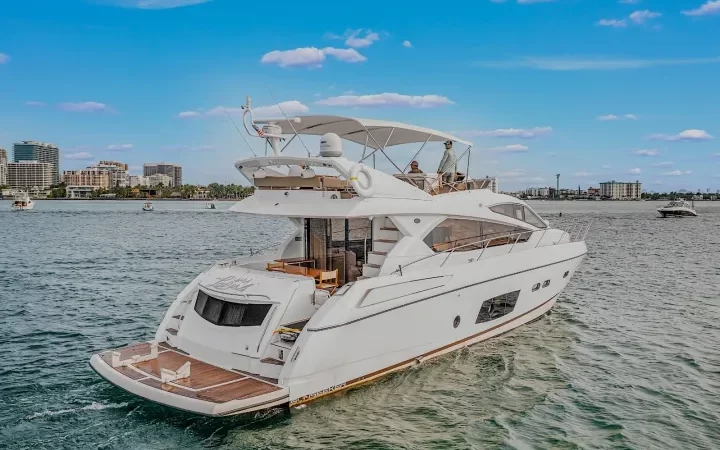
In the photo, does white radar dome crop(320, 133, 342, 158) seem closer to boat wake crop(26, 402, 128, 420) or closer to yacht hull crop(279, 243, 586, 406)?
yacht hull crop(279, 243, 586, 406)

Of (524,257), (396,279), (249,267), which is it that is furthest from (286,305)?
(524,257)

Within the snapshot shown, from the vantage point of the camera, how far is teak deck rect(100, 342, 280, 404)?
27.3 ft

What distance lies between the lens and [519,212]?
46.9 ft

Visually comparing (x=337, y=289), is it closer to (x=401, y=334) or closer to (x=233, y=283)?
(x=401, y=334)

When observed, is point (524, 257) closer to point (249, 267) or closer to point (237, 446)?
point (249, 267)

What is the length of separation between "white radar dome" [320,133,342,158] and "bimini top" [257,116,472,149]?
1.13 meters

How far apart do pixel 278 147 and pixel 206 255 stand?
23.2m

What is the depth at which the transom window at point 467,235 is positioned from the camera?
11.9 m

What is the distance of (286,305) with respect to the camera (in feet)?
31.4

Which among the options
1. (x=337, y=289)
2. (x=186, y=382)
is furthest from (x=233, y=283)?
(x=186, y=382)

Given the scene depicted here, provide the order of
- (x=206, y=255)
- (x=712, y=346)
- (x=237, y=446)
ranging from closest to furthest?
1. (x=237, y=446)
2. (x=712, y=346)
3. (x=206, y=255)

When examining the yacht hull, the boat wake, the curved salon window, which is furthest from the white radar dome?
the boat wake

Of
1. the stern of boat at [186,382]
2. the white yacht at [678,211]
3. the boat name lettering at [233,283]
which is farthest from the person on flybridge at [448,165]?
the white yacht at [678,211]

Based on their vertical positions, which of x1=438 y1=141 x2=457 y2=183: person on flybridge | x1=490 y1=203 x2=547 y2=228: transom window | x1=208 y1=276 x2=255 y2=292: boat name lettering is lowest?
x1=208 y1=276 x2=255 y2=292: boat name lettering
